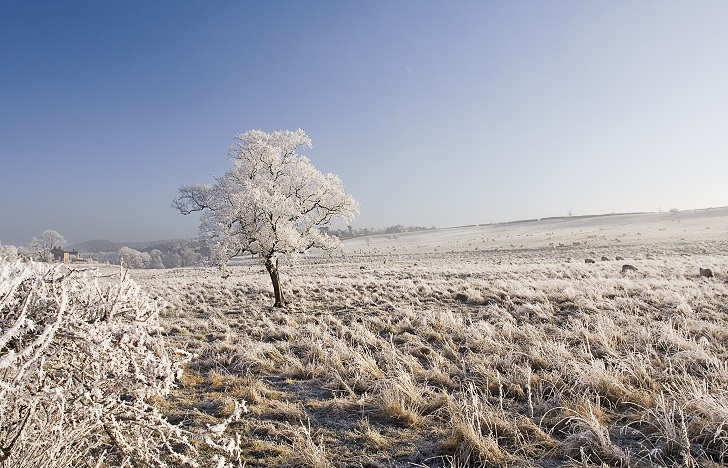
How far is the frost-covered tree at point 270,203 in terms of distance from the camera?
1492cm

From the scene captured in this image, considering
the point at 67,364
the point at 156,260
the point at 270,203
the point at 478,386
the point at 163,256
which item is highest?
the point at 270,203

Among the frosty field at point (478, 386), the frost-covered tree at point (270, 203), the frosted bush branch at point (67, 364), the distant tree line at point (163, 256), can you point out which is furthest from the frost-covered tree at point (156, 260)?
the frosted bush branch at point (67, 364)

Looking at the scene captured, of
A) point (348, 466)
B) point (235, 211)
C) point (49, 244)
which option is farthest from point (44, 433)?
point (49, 244)

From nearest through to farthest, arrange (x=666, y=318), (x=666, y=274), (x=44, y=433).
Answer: (x=44, y=433) → (x=666, y=318) → (x=666, y=274)

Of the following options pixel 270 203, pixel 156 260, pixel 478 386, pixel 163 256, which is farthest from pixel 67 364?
pixel 163 256

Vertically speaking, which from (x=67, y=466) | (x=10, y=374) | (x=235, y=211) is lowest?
(x=67, y=466)

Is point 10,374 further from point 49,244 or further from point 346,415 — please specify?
point 49,244

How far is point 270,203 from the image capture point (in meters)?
14.6

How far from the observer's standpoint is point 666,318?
888 centimetres

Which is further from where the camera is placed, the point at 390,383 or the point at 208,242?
the point at 208,242

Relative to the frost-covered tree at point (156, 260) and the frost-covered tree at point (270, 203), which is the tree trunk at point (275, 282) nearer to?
the frost-covered tree at point (270, 203)

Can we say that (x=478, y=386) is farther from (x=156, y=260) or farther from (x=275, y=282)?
(x=156, y=260)

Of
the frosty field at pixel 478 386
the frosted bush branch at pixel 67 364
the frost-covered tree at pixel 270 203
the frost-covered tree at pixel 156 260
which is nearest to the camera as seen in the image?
the frosted bush branch at pixel 67 364

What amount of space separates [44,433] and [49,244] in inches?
2543
